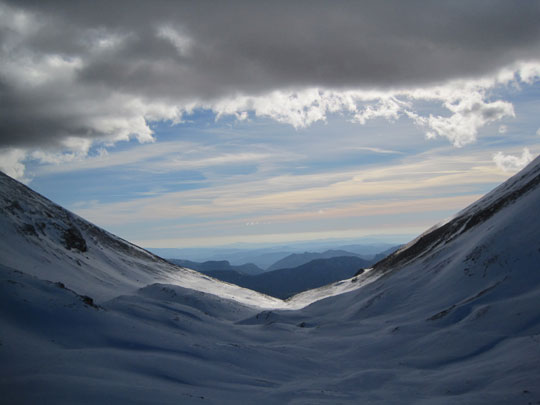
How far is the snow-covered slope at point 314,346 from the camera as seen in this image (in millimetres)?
13359

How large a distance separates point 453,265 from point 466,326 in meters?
12.5

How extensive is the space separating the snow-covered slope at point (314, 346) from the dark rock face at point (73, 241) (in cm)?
1737

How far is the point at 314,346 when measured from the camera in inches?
1056

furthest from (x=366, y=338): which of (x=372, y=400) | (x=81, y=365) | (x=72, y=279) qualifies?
(x=72, y=279)

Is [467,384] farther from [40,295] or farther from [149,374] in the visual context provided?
[40,295]

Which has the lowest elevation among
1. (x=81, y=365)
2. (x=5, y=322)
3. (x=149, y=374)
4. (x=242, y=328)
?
(x=242, y=328)

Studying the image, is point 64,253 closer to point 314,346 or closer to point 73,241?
point 73,241

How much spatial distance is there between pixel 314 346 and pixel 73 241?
46.0m

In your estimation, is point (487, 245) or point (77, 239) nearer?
point (487, 245)

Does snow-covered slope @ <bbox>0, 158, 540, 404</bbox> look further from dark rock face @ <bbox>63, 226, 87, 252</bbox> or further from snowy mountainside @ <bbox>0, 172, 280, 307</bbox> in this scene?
dark rock face @ <bbox>63, 226, 87, 252</bbox>

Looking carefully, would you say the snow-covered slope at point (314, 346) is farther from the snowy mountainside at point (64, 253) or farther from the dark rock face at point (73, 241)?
the dark rock face at point (73, 241)

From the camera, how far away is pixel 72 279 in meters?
40.0

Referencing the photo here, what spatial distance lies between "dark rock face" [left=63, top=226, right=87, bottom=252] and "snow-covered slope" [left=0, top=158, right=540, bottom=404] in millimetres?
17367

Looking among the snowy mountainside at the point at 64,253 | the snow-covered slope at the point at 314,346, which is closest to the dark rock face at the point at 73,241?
the snowy mountainside at the point at 64,253
